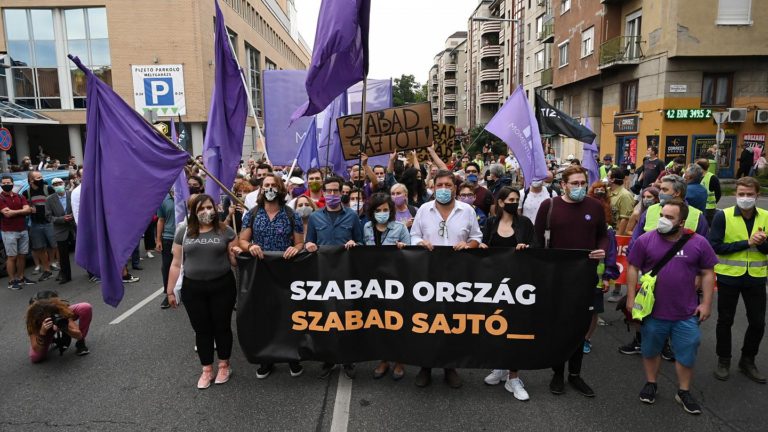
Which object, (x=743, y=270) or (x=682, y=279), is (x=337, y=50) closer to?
(x=682, y=279)

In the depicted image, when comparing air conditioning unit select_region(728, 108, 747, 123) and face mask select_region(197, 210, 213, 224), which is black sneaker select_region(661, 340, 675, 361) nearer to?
face mask select_region(197, 210, 213, 224)

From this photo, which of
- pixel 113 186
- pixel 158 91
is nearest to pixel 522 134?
pixel 113 186

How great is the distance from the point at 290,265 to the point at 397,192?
1.72 m

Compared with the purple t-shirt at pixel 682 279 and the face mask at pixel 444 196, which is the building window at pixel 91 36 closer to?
the face mask at pixel 444 196

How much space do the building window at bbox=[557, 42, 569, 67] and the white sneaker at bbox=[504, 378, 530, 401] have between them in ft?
104

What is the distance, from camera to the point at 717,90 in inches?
906

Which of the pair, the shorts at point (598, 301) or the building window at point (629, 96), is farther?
the building window at point (629, 96)

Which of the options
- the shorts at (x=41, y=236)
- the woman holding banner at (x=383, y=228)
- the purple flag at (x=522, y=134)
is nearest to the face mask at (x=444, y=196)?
the woman holding banner at (x=383, y=228)

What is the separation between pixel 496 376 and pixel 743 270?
241 centimetres

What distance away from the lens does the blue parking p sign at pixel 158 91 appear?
58.7 ft

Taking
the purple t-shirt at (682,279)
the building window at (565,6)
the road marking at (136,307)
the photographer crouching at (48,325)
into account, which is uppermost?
the building window at (565,6)

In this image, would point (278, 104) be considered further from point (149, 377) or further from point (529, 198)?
point (149, 377)

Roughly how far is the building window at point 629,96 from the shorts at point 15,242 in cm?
2554

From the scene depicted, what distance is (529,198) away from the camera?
771cm
